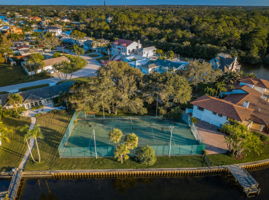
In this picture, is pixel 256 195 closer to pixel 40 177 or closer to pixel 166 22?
pixel 40 177

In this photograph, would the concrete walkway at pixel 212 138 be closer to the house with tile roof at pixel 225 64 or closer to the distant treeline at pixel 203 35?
the house with tile roof at pixel 225 64

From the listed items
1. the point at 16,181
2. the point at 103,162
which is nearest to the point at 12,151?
the point at 16,181

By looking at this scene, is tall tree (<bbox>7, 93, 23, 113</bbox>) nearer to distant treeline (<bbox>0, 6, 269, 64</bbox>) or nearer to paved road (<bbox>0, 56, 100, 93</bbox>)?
paved road (<bbox>0, 56, 100, 93</bbox>)

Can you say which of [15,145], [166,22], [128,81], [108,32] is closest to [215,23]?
[166,22]

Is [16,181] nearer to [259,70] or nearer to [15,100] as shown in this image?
[15,100]

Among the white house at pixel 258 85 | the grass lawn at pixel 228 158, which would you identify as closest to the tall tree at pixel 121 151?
the grass lawn at pixel 228 158

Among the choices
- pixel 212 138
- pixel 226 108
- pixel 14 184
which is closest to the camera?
pixel 14 184

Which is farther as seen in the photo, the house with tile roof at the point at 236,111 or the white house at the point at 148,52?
the white house at the point at 148,52
